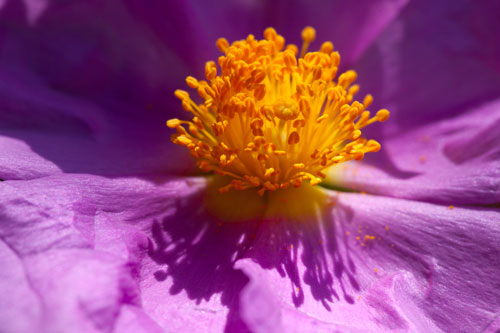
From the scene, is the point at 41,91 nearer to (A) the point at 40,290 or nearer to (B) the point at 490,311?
(A) the point at 40,290

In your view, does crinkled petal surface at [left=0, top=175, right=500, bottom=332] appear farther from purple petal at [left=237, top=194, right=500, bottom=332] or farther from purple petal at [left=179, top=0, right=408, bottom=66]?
purple petal at [left=179, top=0, right=408, bottom=66]

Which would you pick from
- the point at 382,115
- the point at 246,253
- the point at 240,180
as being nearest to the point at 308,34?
the point at 382,115

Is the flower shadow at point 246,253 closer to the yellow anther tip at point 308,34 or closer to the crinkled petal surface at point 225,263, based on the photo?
the crinkled petal surface at point 225,263

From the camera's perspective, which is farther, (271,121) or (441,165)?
(441,165)

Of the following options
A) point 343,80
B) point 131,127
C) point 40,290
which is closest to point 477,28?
point 343,80

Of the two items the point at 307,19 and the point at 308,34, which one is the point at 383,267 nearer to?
the point at 308,34

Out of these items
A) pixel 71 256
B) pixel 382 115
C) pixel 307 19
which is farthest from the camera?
pixel 307 19

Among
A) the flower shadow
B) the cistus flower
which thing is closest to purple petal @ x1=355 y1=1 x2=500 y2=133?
the cistus flower
